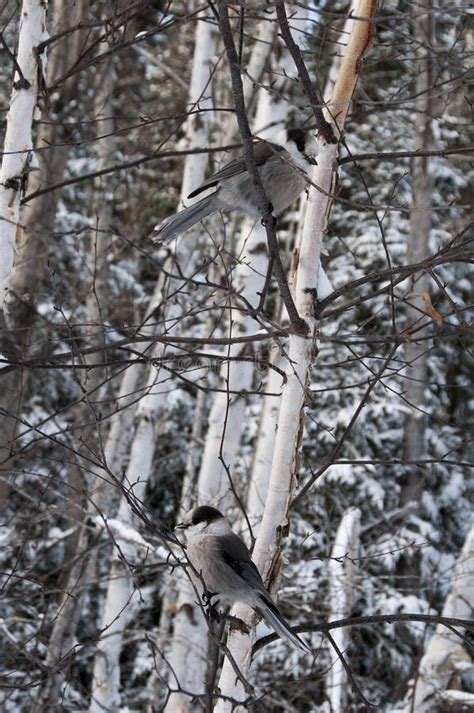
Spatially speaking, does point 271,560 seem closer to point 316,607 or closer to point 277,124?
point 277,124

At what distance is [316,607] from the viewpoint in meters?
6.93

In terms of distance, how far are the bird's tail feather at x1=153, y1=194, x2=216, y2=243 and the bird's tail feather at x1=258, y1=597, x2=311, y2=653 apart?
125 centimetres

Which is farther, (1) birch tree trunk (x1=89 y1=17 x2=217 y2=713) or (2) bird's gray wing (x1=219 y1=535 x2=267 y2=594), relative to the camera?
(1) birch tree trunk (x1=89 y1=17 x2=217 y2=713)

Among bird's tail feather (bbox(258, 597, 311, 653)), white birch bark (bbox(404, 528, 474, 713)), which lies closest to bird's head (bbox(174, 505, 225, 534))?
bird's tail feather (bbox(258, 597, 311, 653))

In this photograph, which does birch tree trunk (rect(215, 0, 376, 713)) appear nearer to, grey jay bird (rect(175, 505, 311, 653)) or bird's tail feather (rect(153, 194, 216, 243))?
grey jay bird (rect(175, 505, 311, 653))

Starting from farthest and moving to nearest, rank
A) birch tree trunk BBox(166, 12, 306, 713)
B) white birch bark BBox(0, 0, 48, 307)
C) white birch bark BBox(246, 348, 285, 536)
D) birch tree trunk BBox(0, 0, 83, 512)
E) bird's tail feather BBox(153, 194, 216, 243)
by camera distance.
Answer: white birch bark BBox(246, 348, 285, 536) < birch tree trunk BBox(166, 12, 306, 713) < birch tree trunk BBox(0, 0, 83, 512) < white birch bark BBox(0, 0, 48, 307) < bird's tail feather BBox(153, 194, 216, 243)

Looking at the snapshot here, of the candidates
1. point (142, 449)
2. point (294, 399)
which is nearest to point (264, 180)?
point (294, 399)

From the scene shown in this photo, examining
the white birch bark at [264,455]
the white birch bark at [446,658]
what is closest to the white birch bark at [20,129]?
the white birch bark at [264,455]

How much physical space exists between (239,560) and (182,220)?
119cm

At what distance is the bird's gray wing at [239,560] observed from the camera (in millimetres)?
2541

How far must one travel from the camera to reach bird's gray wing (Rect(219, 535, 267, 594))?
8.34ft

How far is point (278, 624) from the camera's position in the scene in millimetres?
2381

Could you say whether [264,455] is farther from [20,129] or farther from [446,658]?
[20,129]

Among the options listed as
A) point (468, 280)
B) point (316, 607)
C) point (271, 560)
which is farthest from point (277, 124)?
point (468, 280)
